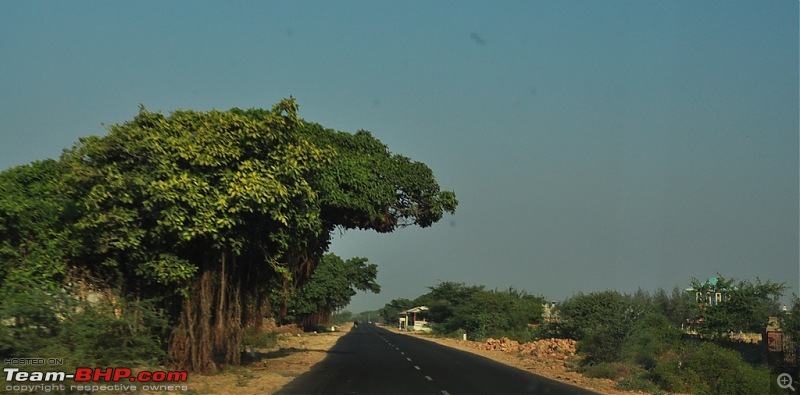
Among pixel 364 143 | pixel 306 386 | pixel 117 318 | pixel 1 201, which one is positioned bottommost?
pixel 306 386

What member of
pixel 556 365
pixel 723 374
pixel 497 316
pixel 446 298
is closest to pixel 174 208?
pixel 723 374

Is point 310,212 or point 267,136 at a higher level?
point 267,136

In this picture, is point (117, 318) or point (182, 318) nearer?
point (117, 318)

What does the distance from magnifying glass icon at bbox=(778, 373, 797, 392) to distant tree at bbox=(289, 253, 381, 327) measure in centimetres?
5333

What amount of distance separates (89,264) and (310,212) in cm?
585

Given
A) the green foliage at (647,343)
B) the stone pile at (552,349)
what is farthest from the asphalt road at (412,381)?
the stone pile at (552,349)

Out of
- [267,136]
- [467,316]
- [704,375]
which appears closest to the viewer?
[267,136]

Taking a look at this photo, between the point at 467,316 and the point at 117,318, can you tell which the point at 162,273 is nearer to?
the point at 117,318

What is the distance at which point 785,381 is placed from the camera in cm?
2277

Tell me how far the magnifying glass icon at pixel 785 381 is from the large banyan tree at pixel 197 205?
13896 millimetres

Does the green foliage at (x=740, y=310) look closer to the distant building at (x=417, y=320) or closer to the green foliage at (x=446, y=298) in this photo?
the green foliage at (x=446, y=298)

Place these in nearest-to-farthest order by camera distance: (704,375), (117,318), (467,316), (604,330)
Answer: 1. (117,318)
2. (704,375)
3. (604,330)
4. (467,316)

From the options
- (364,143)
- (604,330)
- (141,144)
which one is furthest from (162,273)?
(604,330)

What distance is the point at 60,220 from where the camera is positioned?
19.3m
